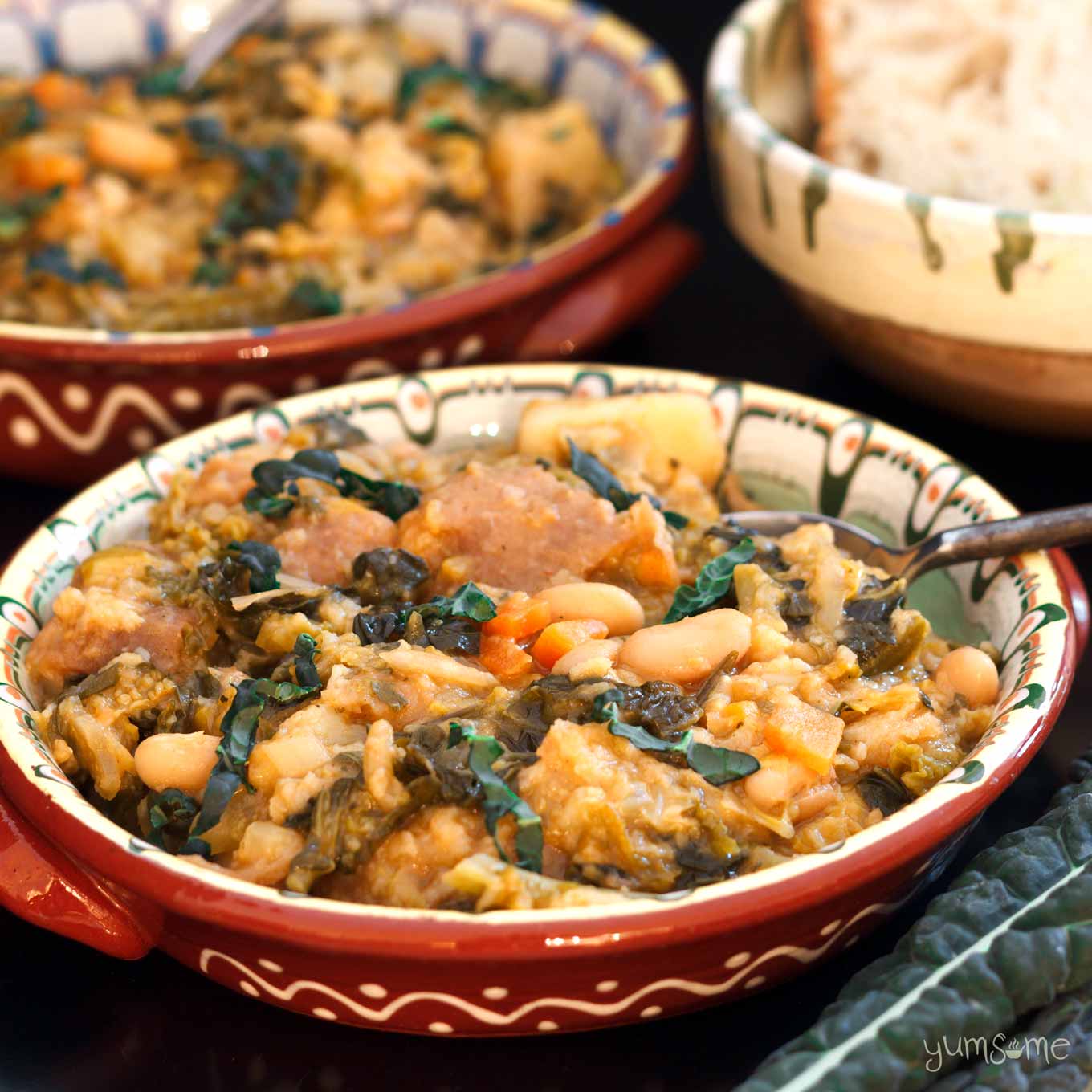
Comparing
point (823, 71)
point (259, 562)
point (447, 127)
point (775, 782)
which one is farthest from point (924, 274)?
point (447, 127)

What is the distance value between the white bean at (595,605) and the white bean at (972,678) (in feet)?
1.71

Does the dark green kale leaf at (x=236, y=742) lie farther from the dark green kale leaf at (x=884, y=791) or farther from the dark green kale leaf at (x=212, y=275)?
the dark green kale leaf at (x=212, y=275)

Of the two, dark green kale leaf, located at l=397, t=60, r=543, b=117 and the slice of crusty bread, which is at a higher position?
the slice of crusty bread

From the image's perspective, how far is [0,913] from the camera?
2438mm

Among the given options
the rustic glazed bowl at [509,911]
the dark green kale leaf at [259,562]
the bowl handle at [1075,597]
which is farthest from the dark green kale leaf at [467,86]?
the bowl handle at [1075,597]

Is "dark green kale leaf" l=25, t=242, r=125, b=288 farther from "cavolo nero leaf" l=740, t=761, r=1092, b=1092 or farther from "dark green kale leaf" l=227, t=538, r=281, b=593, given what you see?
"cavolo nero leaf" l=740, t=761, r=1092, b=1092

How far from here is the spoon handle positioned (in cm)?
248

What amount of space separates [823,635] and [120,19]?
11.0ft

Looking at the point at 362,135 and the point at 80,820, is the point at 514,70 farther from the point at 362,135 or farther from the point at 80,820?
the point at 80,820

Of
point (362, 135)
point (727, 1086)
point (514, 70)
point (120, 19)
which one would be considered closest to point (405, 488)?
point (727, 1086)

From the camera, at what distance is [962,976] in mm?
1889

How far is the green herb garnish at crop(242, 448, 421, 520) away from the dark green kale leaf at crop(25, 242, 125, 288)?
3.89ft

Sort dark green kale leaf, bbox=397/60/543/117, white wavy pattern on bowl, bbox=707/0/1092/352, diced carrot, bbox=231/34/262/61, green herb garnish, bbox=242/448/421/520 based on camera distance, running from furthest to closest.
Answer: diced carrot, bbox=231/34/262/61 < dark green kale leaf, bbox=397/60/543/117 < white wavy pattern on bowl, bbox=707/0/1092/352 < green herb garnish, bbox=242/448/421/520

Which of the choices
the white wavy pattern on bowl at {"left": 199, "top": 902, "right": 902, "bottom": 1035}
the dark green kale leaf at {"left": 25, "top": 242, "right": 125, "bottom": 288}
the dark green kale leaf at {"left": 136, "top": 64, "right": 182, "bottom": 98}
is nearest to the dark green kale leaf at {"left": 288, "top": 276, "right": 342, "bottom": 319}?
the dark green kale leaf at {"left": 25, "top": 242, "right": 125, "bottom": 288}
